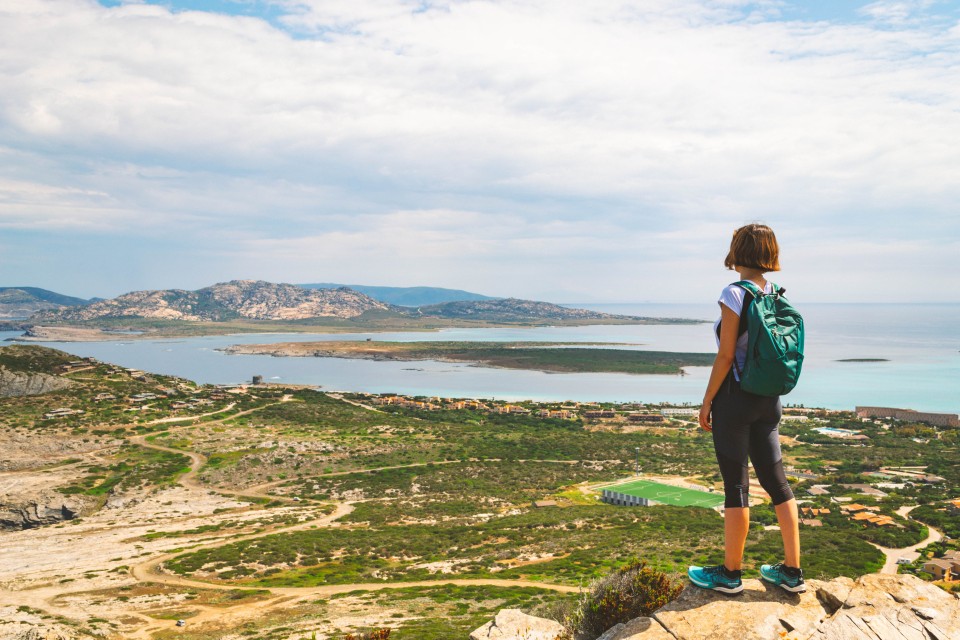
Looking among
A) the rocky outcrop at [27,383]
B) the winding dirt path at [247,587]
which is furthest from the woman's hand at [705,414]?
the rocky outcrop at [27,383]

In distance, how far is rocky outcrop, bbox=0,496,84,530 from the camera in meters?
34.4

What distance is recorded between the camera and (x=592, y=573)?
21000mm

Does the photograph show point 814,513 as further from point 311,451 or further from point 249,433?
point 249,433

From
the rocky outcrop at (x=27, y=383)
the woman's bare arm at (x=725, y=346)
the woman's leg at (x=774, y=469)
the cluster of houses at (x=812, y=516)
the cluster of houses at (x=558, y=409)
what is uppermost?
the woman's bare arm at (x=725, y=346)

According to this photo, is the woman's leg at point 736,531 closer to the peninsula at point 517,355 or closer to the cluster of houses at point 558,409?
the cluster of houses at point 558,409

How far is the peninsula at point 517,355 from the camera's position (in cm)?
13794

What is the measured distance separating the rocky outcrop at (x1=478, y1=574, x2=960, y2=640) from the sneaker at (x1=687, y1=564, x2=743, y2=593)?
0.09 m

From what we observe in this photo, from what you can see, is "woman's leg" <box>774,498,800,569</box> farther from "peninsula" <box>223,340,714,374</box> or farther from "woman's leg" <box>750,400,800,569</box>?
"peninsula" <box>223,340,714,374</box>

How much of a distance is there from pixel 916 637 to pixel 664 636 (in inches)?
76.2

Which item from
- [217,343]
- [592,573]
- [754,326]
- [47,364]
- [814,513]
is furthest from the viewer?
[217,343]

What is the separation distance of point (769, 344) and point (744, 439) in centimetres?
81

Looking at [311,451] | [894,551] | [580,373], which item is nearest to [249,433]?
[311,451]

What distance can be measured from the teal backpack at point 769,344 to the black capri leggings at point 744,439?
0.17 meters

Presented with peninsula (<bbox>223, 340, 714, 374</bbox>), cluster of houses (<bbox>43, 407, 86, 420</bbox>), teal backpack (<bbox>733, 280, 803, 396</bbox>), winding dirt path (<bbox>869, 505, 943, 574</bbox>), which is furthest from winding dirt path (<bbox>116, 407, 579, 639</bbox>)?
peninsula (<bbox>223, 340, 714, 374</bbox>)
